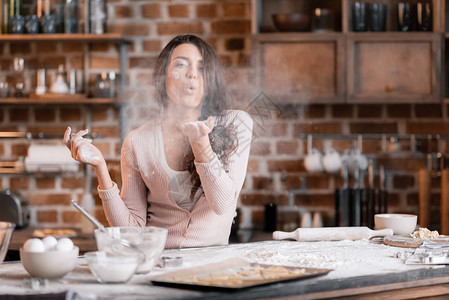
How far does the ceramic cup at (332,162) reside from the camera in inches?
133

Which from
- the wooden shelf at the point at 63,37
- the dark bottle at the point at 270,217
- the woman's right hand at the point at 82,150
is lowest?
the dark bottle at the point at 270,217

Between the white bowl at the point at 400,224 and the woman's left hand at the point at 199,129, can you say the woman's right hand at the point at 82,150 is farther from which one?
the white bowl at the point at 400,224

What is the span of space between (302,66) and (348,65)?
21 centimetres

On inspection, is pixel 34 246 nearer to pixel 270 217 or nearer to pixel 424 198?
pixel 270 217

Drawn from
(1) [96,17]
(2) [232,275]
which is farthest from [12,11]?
(2) [232,275]

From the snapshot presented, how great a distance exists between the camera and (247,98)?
131 inches

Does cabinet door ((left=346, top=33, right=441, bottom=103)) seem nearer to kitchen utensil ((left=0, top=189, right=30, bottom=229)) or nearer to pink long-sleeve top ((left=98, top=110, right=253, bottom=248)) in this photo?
pink long-sleeve top ((left=98, top=110, right=253, bottom=248))

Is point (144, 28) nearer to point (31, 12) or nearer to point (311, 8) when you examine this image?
point (31, 12)

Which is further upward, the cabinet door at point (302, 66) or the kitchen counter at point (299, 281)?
the cabinet door at point (302, 66)

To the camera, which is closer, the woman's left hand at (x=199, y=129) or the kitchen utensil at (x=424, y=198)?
the woman's left hand at (x=199, y=129)

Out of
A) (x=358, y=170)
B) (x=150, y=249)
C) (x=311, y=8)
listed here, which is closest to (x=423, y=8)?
(x=311, y=8)

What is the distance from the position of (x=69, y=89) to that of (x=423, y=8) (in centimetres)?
177

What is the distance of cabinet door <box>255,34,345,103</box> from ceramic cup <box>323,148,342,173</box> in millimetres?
293

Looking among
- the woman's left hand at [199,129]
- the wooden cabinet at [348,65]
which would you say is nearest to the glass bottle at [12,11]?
the wooden cabinet at [348,65]
